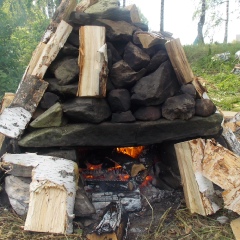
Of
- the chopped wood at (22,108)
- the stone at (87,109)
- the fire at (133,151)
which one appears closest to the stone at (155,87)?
the stone at (87,109)

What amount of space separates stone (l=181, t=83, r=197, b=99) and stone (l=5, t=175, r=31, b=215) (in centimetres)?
198

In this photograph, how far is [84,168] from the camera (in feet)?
13.5

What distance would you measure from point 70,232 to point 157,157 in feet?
5.61

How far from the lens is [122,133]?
11.5ft

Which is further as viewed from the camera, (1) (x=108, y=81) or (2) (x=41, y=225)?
(1) (x=108, y=81)

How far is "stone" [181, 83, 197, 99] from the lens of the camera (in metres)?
3.66

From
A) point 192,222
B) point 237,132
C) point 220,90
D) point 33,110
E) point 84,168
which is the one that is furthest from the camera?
point 220,90

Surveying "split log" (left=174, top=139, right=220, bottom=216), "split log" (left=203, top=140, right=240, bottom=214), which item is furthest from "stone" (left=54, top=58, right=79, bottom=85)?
"split log" (left=203, top=140, right=240, bottom=214)

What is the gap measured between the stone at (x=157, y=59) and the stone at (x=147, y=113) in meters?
0.43

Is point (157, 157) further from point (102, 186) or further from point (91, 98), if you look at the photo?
point (91, 98)

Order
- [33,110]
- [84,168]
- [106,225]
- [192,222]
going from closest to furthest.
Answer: [106,225] → [192,222] → [33,110] → [84,168]

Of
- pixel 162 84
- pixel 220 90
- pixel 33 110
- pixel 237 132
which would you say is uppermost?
pixel 162 84

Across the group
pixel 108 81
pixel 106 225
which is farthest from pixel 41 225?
pixel 108 81

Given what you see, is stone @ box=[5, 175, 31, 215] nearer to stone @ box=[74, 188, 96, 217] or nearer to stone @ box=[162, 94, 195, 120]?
stone @ box=[74, 188, 96, 217]
